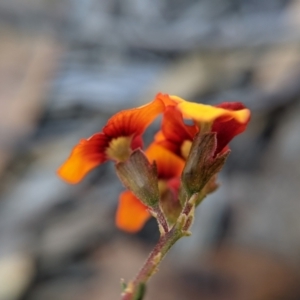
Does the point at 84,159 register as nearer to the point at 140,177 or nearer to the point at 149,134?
the point at 140,177

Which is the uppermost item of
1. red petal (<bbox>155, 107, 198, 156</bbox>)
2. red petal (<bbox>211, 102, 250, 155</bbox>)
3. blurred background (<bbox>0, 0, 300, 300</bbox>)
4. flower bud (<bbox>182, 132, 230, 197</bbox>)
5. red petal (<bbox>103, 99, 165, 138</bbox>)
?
blurred background (<bbox>0, 0, 300, 300</bbox>)

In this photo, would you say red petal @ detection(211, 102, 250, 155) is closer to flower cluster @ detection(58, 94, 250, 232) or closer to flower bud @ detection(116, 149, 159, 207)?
flower cluster @ detection(58, 94, 250, 232)

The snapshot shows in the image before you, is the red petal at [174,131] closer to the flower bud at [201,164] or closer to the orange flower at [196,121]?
the orange flower at [196,121]

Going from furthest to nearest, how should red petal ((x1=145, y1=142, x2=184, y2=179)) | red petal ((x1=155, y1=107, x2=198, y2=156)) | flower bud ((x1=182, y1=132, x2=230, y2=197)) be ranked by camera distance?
red petal ((x1=145, y1=142, x2=184, y2=179)) < red petal ((x1=155, y1=107, x2=198, y2=156)) < flower bud ((x1=182, y1=132, x2=230, y2=197))

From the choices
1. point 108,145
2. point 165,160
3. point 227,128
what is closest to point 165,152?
point 165,160

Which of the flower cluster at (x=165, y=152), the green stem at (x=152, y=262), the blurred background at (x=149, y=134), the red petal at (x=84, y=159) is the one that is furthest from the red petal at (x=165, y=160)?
the blurred background at (x=149, y=134)

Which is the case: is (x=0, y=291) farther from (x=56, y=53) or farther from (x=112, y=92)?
(x=56, y=53)

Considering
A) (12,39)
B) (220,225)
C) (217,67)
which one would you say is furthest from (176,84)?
(12,39)

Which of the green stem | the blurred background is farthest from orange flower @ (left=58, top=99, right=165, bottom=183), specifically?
the blurred background

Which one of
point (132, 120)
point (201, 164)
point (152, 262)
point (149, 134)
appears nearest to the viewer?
point (152, 262)
